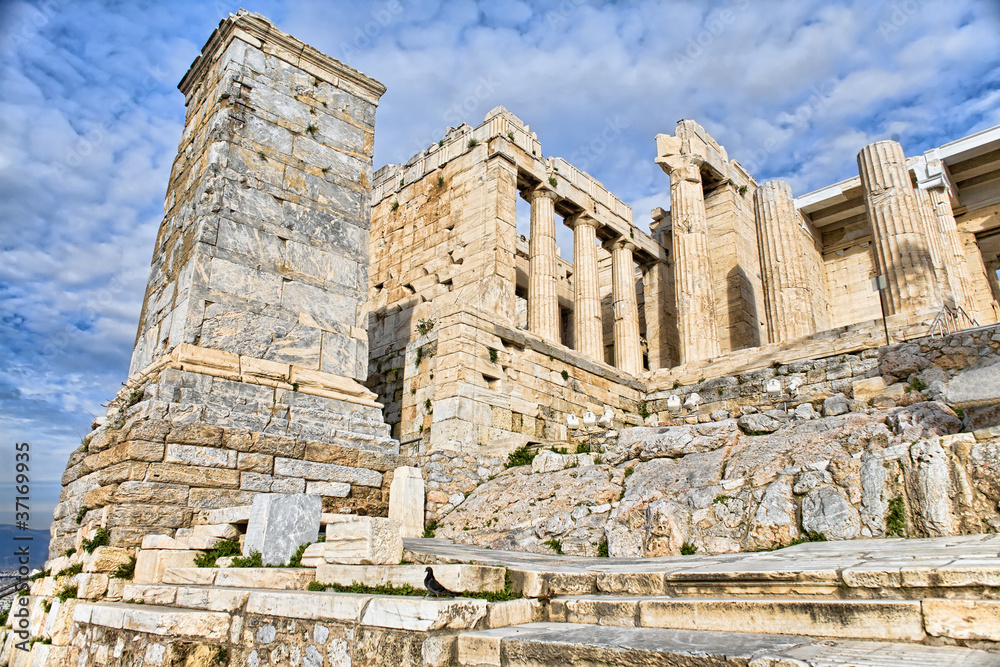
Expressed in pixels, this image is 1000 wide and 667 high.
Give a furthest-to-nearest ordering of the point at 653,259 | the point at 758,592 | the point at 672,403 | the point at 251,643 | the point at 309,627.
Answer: the point at 653,259 < the point at 672,403 < the point at 251,643 < the point at 309,627 < the point at 758,592

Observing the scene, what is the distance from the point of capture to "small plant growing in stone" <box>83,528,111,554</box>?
5.25m

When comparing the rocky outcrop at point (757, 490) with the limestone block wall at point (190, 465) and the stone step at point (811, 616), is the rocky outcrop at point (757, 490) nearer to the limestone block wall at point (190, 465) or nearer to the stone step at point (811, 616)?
the limestone block wall at point (190, 465)

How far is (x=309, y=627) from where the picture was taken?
3.49 metres

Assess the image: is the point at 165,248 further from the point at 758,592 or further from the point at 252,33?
the point at 758,592

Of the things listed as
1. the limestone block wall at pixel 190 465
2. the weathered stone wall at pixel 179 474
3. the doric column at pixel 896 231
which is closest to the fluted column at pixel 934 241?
the doric column at pixel 896 231

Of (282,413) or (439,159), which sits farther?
(439,159)

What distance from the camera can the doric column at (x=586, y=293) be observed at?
1825 cm

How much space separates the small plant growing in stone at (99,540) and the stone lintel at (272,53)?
558 cm

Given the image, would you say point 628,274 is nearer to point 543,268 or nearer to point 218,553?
point 543,268

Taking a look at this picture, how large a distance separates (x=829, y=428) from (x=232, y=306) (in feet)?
20.1

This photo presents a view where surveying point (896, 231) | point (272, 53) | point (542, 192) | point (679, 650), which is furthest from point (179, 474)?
point (896, 231)

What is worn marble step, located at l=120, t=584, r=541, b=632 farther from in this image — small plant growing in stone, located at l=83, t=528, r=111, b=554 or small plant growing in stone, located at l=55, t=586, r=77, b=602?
small plant growing in stone, located at l=55, t=586, r=77, b=602

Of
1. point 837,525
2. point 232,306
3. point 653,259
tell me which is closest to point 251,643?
point 232,306

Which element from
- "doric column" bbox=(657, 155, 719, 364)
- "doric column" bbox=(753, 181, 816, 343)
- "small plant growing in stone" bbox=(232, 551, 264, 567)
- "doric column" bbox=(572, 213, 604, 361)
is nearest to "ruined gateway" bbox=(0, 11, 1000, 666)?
"small plant growing in stone" bbox=(232, 551, 264, 567)
